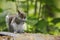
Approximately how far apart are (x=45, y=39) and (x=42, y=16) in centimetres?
124

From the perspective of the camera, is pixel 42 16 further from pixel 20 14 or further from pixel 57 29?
pixel 20 14

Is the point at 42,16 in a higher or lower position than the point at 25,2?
lower

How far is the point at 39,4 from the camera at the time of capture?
264 cm

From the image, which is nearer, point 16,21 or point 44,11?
point 16,21

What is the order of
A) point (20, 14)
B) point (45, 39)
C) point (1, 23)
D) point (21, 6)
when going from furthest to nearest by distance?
1. point (21, 6)
2. point (1, 23)
3. point (20, 14)
4. point (45, 39)

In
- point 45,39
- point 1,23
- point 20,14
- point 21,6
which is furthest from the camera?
point 21,6

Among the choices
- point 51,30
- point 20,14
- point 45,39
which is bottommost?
point 51,30

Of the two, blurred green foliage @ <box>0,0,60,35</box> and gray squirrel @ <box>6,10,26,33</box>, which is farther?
blurred green foliage @ <box>0,0,60,35</box>

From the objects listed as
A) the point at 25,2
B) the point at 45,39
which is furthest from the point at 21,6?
the point at 45,39

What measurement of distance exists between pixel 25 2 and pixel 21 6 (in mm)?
73

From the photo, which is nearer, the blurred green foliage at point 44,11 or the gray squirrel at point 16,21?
the gray squirrel at point 16,21

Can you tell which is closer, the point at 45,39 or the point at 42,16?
the point at 45,39

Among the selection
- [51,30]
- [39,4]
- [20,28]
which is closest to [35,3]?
[39,4]

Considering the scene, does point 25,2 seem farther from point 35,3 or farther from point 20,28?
point 20,28
